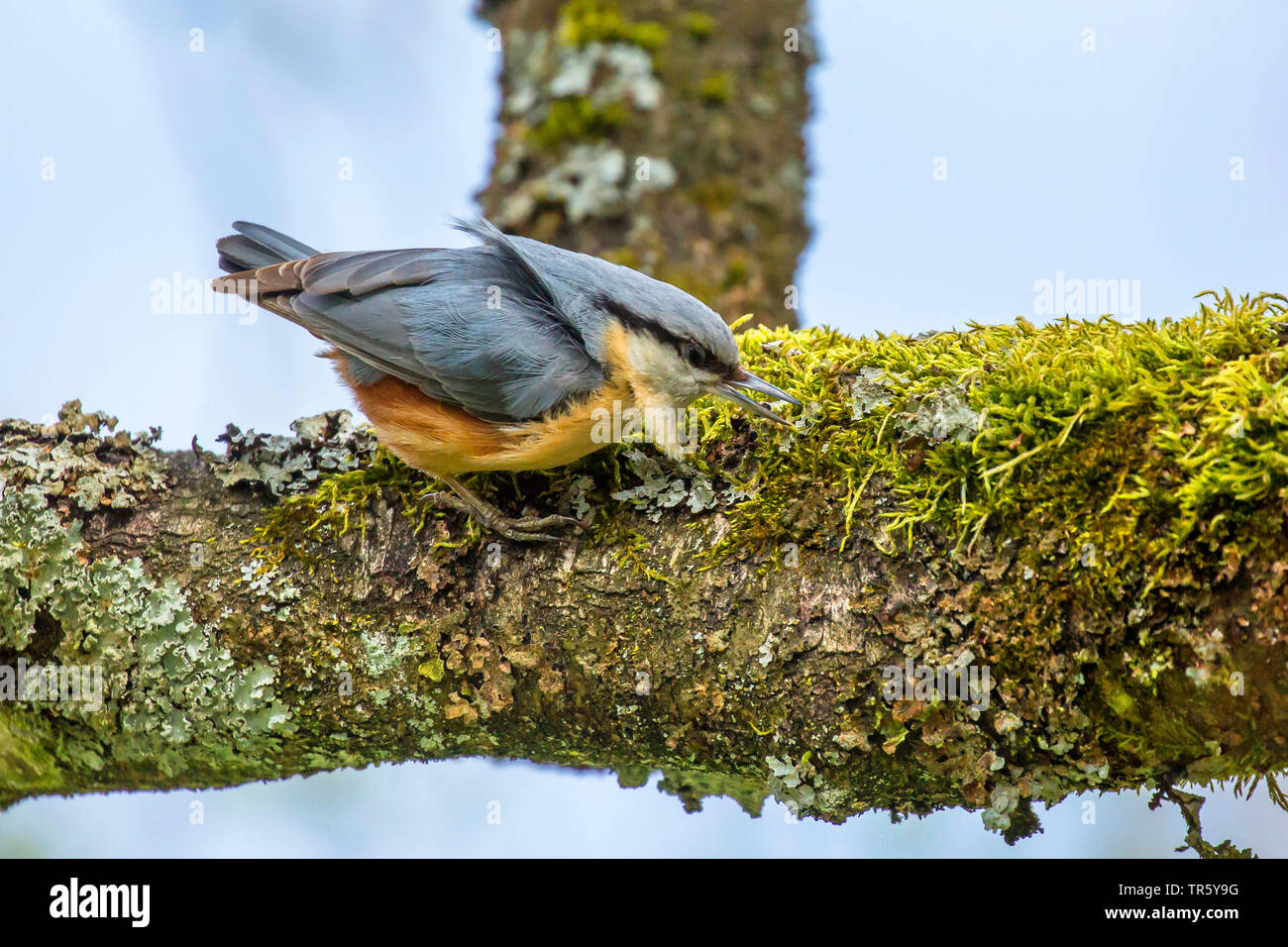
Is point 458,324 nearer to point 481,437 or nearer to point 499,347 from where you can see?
point 499,347

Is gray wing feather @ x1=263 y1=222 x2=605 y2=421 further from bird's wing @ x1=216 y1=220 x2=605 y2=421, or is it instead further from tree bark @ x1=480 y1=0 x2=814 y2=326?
tree bark @ x1=480 y1=0 x2=814 y2=326

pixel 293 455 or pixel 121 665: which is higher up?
pixel 293 455

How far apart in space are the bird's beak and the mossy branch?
0.05 m

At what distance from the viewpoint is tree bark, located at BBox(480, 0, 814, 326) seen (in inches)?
141

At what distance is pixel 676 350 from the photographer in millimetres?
2441

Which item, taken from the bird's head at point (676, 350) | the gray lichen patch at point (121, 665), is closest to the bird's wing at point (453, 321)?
the bird's head at point (676, 350)

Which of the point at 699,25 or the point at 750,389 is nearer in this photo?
the point at 750,389

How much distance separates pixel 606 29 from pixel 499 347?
1866 mm

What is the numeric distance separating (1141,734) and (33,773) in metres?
2.50

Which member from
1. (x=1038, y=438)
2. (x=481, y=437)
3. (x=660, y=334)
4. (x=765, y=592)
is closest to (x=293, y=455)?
(x=481, y=437)

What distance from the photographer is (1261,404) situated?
5.19ft

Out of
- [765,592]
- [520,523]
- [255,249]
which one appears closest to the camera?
[765,592]

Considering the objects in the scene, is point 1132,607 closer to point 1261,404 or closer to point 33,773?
point 1261,404

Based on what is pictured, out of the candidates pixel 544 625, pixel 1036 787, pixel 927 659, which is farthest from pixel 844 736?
pixel 544 625
